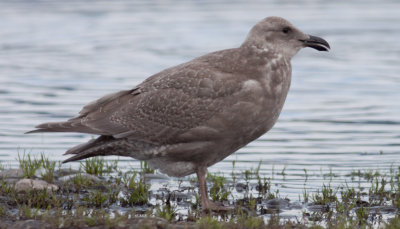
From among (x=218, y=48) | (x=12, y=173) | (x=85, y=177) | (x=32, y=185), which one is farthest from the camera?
(x=218, y=48)

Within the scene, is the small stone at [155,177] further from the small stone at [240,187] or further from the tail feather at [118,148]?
the tail feather at [118,148]

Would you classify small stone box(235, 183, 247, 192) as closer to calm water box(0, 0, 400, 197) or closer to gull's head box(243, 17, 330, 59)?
calm water box(0, 0, 400, 197)

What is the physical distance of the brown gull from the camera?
8625mm

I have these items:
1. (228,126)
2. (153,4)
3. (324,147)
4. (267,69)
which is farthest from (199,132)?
(153,4)

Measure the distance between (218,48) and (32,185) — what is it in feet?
44.3

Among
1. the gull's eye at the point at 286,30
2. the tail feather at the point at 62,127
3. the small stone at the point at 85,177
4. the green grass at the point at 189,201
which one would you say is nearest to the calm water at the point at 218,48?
the green grass at the point at 189,201

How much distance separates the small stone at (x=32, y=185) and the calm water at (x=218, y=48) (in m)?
2.44

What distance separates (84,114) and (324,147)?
475cm

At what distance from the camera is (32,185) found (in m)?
9.10

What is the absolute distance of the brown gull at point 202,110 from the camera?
28.3ft

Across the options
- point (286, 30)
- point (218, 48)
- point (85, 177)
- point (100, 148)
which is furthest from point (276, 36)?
point (218, 48)

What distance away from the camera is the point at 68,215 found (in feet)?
24.5

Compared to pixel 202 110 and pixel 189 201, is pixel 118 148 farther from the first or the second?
pixel 202 110

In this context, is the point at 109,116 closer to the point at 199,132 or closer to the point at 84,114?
the point at 84,114
